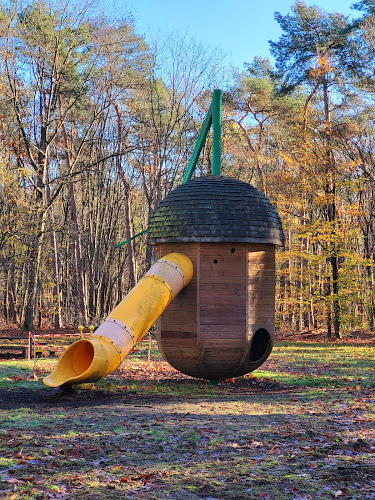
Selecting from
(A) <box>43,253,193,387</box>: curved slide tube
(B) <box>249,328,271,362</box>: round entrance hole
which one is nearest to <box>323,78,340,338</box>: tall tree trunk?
(B) <box>249,328,271,362</box>: round entrance hole

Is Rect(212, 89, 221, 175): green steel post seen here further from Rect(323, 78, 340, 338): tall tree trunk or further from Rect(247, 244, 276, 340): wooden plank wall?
Rect(323, 78, 340, 338): tall tree trunk

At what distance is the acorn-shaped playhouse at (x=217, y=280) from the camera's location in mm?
12367

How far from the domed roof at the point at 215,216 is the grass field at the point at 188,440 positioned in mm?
3276

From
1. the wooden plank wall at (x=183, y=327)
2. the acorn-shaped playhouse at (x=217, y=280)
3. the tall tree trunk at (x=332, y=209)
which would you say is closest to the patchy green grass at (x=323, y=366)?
the acorn-shaped playhouse at (x=217, y=280)

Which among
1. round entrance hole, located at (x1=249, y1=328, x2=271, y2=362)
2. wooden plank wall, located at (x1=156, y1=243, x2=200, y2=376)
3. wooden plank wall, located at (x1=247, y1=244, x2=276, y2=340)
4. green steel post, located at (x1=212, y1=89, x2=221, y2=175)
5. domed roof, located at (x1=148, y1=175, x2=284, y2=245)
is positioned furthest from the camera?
green steel post, located at (x1=212, y1=89, x2=221, y2=175)

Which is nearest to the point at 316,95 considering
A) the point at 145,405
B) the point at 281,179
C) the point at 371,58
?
the point at 371,58

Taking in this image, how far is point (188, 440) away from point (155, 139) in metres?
24.1

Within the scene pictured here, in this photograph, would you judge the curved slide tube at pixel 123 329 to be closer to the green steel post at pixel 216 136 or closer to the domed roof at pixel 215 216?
the domed roof at pixel 215 216

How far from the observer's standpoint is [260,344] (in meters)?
13.9

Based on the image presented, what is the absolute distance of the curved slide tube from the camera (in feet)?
34.0

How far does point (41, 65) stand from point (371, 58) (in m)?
15.2

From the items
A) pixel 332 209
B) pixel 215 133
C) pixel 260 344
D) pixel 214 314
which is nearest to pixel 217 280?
pixel 214 314

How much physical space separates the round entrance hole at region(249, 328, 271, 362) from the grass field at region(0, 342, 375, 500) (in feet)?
2.47

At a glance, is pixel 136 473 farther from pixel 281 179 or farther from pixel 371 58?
pixel 371 58
